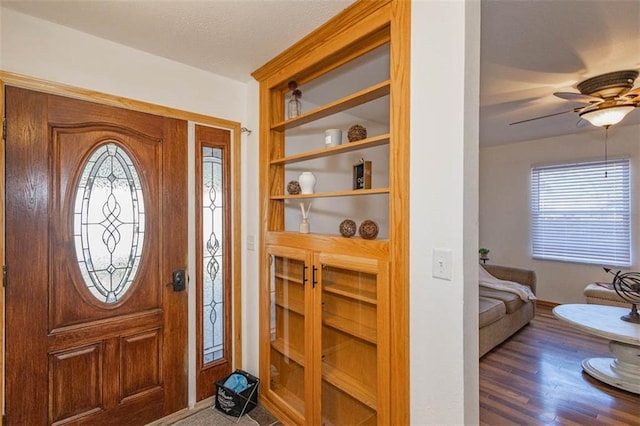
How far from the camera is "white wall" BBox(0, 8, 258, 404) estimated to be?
1695 millimetres

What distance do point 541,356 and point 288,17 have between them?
3.85 meters

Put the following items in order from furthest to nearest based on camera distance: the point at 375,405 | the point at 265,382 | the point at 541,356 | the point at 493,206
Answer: the point at 493,206 → the point at 541,356 → the point at 265,382 → the point at 375,405

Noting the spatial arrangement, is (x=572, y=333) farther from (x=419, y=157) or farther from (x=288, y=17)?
(x=288, y=17)

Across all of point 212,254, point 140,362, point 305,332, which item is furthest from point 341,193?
point 140,362

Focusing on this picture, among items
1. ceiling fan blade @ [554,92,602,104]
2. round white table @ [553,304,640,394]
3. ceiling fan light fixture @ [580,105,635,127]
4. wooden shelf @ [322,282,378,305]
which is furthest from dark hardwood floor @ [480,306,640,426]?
ceiling fan blade @ [554,92,602,104]

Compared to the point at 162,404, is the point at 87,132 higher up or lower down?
higher up

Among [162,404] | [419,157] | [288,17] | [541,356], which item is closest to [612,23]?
[419,157]

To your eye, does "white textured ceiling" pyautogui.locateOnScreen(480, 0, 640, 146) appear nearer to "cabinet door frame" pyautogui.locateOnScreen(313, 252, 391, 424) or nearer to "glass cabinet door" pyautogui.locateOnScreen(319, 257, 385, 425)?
"cabinet door frame" pyautogui.locateOnScreen(313, 252, 391, 424)

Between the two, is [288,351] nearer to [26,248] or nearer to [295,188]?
[295,188]

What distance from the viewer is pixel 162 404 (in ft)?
7.02

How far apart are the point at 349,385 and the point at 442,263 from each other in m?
1.00

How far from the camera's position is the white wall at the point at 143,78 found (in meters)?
1.70

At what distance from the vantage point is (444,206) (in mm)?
1284

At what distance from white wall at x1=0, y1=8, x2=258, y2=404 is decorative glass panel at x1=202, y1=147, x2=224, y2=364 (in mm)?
147
